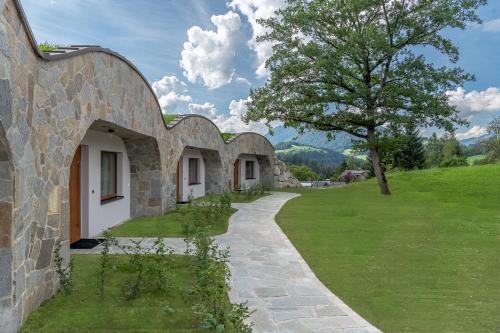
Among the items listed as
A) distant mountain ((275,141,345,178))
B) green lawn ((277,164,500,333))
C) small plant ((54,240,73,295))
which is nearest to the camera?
green lawn ((277,164,500,333))

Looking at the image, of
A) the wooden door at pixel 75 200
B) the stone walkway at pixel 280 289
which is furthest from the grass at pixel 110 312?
the wooden door at pixel 75 200

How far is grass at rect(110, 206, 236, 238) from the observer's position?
8969 millimetres

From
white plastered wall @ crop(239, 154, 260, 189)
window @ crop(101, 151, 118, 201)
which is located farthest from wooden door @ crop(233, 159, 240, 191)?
window @ crop(101, 151, 118, 201)

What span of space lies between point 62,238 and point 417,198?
54.9 ft

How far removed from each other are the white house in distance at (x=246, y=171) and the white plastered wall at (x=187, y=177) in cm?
437

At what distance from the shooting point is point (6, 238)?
11.8 ft

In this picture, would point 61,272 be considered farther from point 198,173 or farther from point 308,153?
point 308,153

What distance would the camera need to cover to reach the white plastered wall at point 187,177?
649 inches

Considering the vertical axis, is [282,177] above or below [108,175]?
below

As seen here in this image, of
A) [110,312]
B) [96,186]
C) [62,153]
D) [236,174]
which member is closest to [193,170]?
[236,174]

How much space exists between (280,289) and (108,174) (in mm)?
6677

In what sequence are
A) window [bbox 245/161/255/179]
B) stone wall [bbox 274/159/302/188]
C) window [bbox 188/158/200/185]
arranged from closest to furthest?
window [bbox 188/158/200/185] → window [bbox 245/161/255/179] → stone wall [bbox 274/159/302/188]

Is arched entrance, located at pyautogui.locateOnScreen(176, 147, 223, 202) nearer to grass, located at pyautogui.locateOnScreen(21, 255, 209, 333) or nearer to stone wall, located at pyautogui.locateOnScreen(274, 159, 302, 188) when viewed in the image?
stone wall, located at pyautogui.locateOnScreen(274, 159, 302, 188)

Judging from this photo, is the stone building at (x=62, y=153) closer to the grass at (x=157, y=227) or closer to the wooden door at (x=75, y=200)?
the wooden door at (x=75, y=200)
